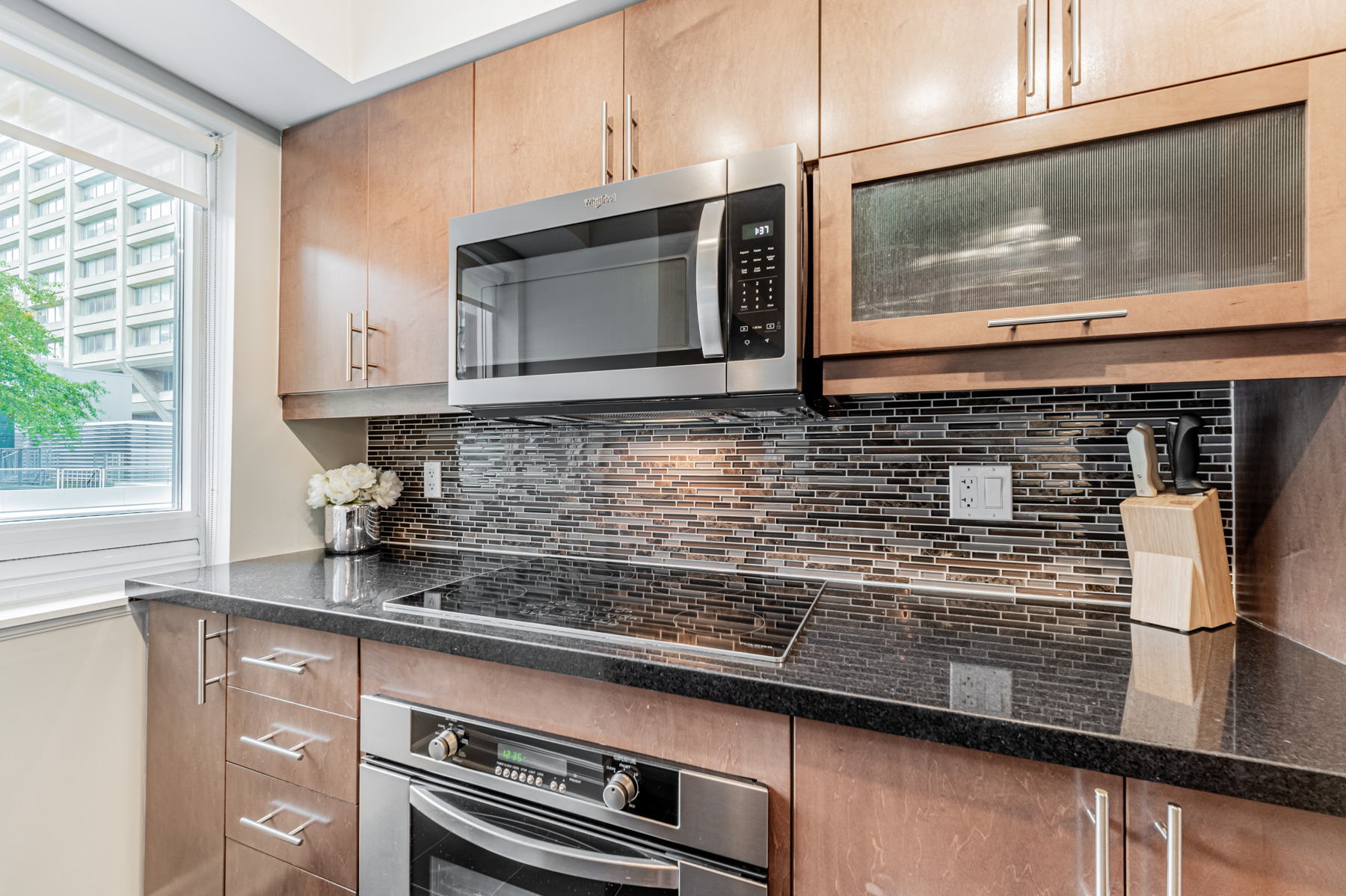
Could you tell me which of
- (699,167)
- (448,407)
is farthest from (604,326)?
(448,407)

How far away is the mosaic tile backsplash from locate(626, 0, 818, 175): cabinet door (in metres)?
0.61

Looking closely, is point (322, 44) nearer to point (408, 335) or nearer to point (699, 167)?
point (408, 335)

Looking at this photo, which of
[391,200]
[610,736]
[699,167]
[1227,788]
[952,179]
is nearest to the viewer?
[1227,788]

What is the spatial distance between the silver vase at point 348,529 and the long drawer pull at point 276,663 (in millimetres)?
528

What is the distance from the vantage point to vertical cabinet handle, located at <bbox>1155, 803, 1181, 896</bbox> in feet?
2.03

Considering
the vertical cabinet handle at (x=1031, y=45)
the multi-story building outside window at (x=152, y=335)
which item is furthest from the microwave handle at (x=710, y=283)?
the multi-story building outside window at (x=152, y=335)

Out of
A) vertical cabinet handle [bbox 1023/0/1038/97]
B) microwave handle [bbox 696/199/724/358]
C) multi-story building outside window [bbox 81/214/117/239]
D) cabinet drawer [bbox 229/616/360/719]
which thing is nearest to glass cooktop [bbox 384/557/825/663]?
cabinet drawer [bbox 229/616/360/719]

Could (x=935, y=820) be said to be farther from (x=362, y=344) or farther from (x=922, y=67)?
(x=362, y=344)

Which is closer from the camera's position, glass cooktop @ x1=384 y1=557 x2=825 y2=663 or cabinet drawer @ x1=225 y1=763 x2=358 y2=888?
glass cooktop @ x1=384 y1=557 x2=825 y2=663

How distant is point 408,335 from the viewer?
5.06 feet

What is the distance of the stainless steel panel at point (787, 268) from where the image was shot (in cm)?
105

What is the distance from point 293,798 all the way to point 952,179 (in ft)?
5.72

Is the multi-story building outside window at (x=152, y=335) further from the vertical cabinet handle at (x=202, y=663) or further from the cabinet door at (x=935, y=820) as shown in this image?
the cabinet door at (x=935, y=820)

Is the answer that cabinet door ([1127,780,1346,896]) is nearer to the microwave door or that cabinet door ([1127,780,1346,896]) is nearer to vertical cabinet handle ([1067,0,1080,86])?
the microwave door
